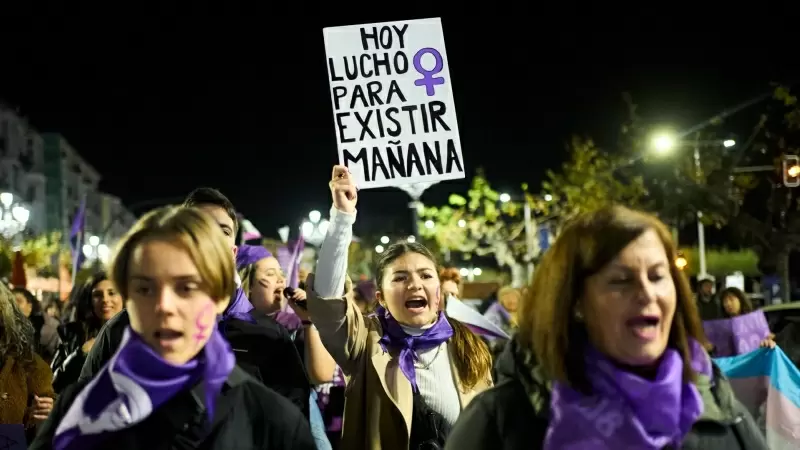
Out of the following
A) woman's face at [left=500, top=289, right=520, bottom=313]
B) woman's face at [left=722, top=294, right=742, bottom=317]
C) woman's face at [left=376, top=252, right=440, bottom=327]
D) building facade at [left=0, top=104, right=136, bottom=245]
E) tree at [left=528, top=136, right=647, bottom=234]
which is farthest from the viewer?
building facade at [left=0, top=104, right=136, bottom=245]

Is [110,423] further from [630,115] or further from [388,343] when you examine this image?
[630,115]

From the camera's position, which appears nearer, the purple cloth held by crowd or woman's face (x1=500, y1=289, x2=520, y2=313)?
the purple cloth held by crowd

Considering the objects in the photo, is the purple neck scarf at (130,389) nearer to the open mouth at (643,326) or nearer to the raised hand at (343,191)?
the open mouth at (643,326)

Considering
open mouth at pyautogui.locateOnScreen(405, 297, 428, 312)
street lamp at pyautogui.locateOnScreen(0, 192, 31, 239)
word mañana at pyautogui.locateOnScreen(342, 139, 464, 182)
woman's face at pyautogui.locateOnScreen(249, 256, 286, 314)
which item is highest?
street lamp at pyautogui.locateOnScreen(0, 192, 31, 239)

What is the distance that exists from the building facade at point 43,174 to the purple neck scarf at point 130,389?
234 feet

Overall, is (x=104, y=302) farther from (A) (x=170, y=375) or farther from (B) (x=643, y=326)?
(B) (x=643, y=326)

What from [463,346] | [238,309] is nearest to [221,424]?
[238,309]

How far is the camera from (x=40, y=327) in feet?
30.0

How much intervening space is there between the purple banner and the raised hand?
4.62 meters

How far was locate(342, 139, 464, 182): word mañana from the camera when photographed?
207 inches

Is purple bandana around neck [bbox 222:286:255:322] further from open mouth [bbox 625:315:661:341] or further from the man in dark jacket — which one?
open mouth [bbox 625:315:661:341]

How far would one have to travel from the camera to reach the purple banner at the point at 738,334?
8141 millimetres

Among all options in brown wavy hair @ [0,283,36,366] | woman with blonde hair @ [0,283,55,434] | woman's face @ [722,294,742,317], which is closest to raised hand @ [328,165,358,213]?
woman with blonde hair @ [0,283,55,434]

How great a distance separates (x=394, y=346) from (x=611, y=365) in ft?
6.64
